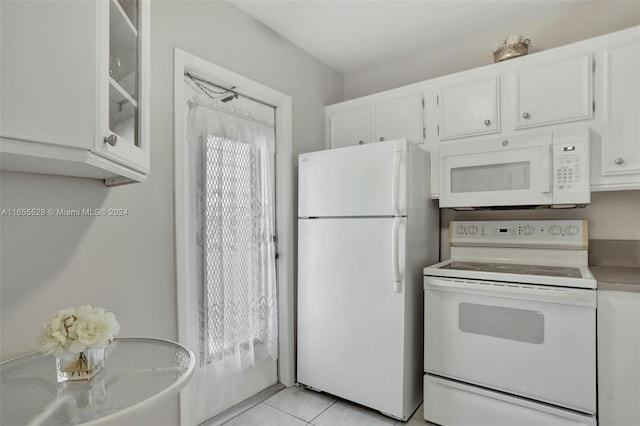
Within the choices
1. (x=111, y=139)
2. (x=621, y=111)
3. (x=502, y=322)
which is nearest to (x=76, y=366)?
(x=111, y=139)

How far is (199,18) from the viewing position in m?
1.95

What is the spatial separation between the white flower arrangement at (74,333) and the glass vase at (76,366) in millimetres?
35

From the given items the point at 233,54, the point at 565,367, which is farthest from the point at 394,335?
the point at 233,54

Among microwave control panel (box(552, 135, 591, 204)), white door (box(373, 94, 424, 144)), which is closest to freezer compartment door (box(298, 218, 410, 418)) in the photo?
white door (box(373, 94, 424, 144))

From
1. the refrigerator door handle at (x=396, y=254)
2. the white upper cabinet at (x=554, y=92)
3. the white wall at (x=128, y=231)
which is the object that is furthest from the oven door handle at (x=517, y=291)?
the white wall at (x=128, y=231)

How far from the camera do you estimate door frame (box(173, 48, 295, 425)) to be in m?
1.83

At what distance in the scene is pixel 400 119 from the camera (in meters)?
2.53

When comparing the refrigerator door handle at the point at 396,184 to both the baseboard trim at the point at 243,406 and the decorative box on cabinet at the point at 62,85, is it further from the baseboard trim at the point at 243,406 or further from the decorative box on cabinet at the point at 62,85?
the baseboard trim at the point at 243,406

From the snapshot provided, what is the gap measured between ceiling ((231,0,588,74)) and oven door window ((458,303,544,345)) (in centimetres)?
187

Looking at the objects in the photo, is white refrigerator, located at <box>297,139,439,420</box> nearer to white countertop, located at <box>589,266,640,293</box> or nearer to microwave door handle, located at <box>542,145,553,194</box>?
microwave door handle, located at <box>542,145,553,194</box>

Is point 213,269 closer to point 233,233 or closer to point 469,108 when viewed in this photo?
point 233,233

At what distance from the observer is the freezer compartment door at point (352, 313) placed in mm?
2070

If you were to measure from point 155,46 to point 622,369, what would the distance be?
274 cm

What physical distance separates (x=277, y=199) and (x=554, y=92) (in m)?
1.87
